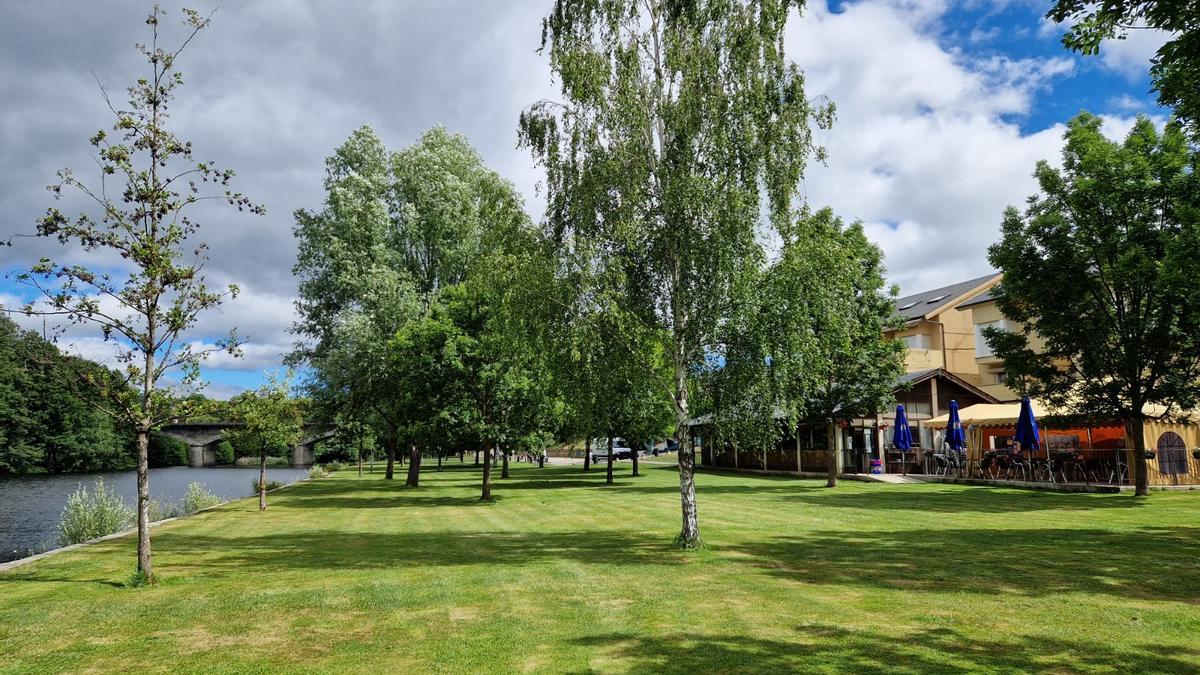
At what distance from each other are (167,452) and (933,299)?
10082 cm

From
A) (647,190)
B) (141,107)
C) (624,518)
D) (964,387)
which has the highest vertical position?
(141,107)

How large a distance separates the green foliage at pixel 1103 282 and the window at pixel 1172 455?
9.96 ft

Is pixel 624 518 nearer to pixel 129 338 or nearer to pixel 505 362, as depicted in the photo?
pixel 505 362

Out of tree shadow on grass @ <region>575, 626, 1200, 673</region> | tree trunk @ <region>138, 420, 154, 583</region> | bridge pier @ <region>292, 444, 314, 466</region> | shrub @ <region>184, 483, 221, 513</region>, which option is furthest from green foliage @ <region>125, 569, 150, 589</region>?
bridge pier @ <region>292, 444, 314, 466</region>

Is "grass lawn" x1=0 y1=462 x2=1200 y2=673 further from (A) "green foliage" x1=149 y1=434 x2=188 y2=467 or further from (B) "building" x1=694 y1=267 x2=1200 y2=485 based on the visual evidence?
(A) "green foliage" x1=149 y1=434 x2=188 y2=467

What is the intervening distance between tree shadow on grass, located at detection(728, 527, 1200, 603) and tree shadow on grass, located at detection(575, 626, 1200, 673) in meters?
2.71

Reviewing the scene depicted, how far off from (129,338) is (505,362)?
14.9 metres

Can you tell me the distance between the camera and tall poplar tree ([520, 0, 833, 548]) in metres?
13.9

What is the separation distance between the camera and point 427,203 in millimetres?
35688

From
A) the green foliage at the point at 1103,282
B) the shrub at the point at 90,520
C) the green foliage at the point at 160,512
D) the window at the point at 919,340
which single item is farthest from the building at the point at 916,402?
the shrub at the point at 90,520

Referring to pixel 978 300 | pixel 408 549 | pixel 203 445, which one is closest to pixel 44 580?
pixel 408 549

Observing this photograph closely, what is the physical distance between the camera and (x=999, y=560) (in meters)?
12.0

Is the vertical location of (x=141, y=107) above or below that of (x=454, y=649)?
above

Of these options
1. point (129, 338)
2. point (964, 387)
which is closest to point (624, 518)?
point (129, 338)
